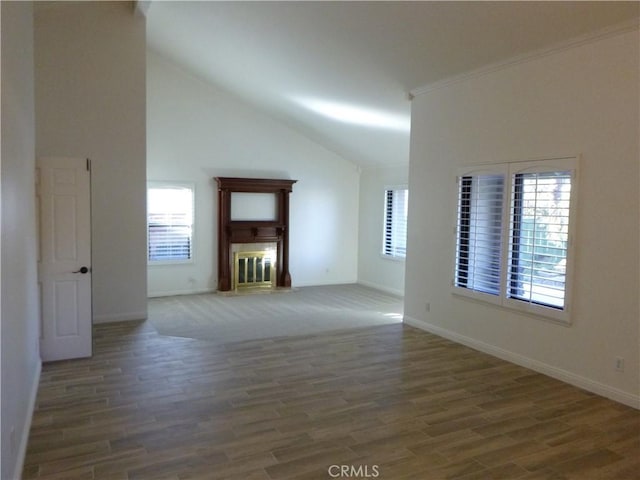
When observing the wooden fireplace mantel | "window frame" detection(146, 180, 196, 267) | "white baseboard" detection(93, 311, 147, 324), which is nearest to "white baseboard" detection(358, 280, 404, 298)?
the wooden fireplace mantel

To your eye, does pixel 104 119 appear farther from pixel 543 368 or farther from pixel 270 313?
pixel 543 368

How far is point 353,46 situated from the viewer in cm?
534

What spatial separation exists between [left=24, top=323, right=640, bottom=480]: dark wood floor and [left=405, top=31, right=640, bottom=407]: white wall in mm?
290

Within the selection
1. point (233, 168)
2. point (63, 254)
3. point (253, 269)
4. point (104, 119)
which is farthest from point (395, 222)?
point (63, 254)

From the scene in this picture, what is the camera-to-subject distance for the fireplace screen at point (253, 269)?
888 centimetres

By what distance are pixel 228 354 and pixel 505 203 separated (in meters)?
3.16

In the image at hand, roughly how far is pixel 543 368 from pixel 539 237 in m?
1.21

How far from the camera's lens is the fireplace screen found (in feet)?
29.1

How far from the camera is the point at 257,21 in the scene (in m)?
5.52

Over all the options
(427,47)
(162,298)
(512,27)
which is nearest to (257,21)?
(427,47)

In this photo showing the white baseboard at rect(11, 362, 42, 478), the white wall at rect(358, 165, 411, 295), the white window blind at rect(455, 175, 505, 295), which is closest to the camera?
the white baseboard at rect(11, 362, 42, 478)

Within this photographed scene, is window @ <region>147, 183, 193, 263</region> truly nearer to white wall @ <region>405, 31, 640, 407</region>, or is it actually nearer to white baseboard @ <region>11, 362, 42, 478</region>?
white baseboard @ <region>11, 362, 42, 478</region>

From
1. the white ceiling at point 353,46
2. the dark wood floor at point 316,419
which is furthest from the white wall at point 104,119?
the dark wood floor at point 316,419

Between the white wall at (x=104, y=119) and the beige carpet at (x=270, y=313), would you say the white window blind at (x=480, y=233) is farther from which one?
the white wall at (x=104, y=119)
